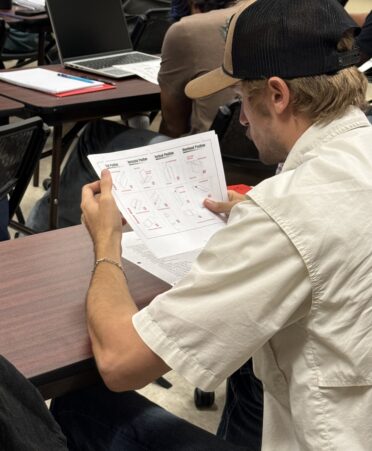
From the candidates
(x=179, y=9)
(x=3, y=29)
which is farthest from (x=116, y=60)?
(x=3, y=29)

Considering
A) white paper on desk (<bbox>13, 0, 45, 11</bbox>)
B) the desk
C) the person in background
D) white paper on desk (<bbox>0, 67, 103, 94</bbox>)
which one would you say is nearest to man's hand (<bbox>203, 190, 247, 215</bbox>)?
the desk

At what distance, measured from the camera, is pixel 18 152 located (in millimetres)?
2035

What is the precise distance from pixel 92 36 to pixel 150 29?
69 cm

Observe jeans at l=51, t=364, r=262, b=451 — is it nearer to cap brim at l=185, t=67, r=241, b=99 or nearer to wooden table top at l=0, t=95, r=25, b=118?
cap brim at l=185, t=67, r=241, b=99

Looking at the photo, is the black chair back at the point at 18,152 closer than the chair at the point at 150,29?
Yes

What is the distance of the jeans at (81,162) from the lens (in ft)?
8.98

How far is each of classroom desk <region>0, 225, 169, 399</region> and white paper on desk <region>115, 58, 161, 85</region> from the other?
151cm

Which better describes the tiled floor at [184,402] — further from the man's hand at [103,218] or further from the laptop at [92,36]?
the laptop at [92,36]

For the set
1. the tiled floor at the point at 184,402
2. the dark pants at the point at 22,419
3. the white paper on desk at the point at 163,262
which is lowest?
the tiled floor at the point at 184,402

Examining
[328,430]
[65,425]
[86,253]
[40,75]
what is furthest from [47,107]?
[328,430]

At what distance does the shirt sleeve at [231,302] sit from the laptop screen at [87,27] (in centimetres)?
215

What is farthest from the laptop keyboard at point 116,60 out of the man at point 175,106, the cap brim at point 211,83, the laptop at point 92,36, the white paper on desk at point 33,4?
the cap brim at point 211,83

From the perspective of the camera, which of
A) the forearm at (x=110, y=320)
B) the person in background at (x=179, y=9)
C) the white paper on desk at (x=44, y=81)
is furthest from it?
the person in background at (x=179, y=9)

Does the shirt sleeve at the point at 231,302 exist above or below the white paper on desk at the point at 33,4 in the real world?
above
